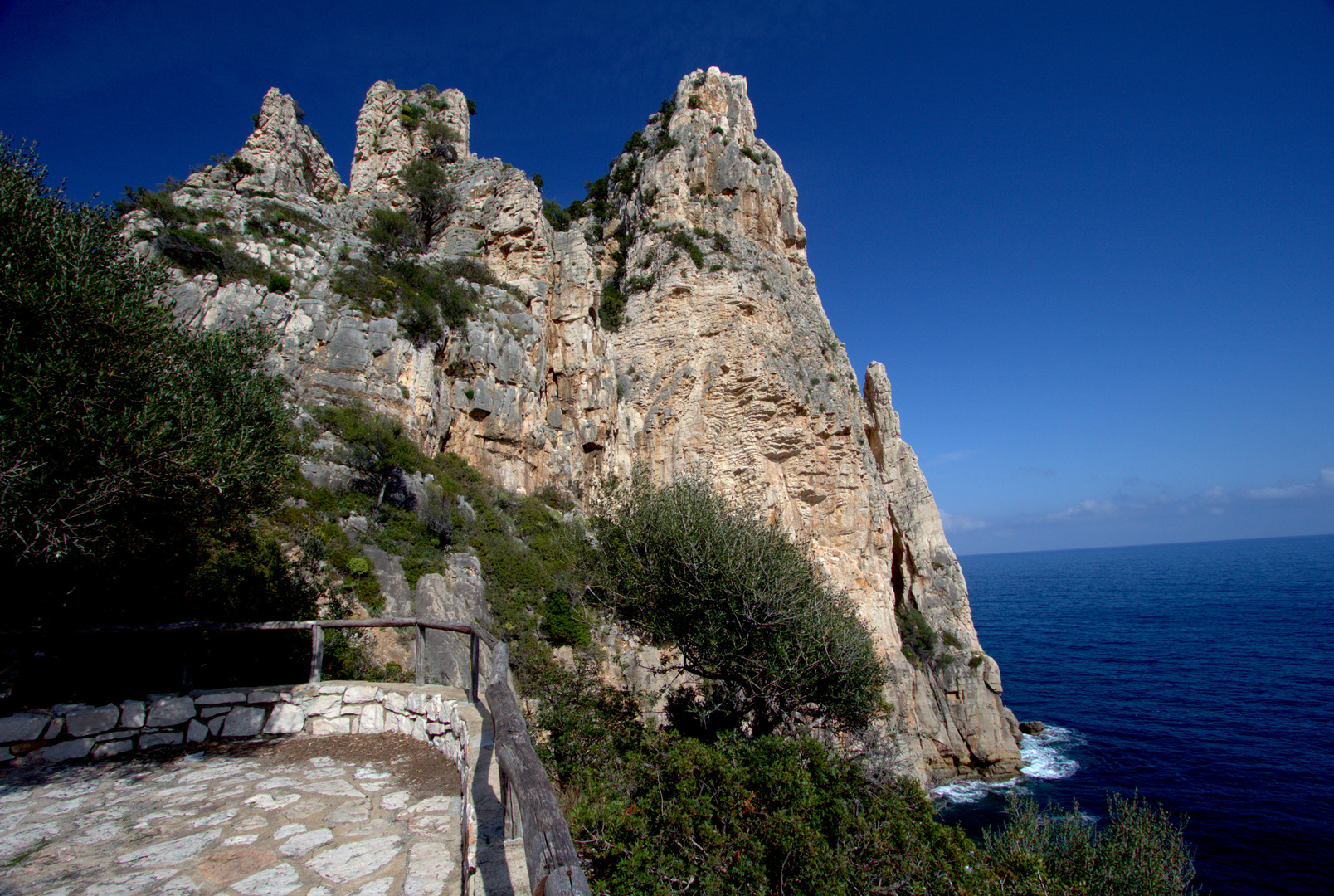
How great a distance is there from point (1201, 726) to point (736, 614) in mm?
32003

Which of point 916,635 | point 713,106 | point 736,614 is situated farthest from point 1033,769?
point 713,106

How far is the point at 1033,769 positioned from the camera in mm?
25719

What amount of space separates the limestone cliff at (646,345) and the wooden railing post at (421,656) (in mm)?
12679

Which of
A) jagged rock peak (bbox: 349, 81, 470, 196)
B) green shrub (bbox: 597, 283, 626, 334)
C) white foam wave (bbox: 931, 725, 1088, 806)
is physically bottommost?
white foam wave (bbox: 931, 725, 1088, 806)

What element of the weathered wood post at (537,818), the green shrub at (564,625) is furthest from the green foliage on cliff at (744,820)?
the weathered wood post at (537,818)

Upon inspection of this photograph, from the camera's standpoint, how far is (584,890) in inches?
72.2

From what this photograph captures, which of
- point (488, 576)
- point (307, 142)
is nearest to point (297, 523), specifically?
point (488, 576)

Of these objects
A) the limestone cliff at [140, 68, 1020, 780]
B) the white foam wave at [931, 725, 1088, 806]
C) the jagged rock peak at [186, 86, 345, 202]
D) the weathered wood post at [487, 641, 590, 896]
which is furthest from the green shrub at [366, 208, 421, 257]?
the white foam wave at [931, 725, 1088, 806]

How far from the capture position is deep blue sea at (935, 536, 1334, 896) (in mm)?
18812

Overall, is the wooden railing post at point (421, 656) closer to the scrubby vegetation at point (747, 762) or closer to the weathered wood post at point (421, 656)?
the weathered wood post at point (421, 656)

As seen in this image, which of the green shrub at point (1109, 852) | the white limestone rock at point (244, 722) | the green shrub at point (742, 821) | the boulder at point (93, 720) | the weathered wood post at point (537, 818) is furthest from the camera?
the green shrub at point (1109, 852)

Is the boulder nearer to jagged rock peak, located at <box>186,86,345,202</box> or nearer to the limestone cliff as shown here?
the limestone cliff

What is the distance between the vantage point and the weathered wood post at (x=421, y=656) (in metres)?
6.25

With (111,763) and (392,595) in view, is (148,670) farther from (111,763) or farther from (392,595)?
(392,595)
